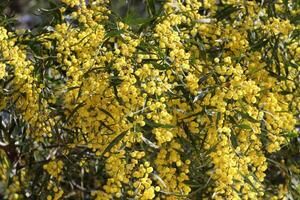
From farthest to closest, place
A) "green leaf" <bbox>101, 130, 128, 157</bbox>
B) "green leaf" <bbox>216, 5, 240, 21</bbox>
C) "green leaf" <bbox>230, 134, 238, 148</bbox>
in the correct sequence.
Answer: "green leaf" <bbox>216, 5, 240, 21</bbox>, "green leaf" <bbox>230, 134, 238, 148</bbox>, "green leaf" <bbox>101, 130, 128, 157</bbox>

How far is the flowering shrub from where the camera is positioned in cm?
219

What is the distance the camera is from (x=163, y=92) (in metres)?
2.21

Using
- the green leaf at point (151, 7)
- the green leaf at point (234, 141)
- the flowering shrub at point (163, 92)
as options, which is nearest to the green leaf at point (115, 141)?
the flowering shrub at point (163, 92)

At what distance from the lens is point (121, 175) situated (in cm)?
221

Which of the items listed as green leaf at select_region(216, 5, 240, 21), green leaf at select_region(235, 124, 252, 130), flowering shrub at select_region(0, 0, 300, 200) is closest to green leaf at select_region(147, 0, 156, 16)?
flowering shrub at select_region(0, 0, 300, 200)

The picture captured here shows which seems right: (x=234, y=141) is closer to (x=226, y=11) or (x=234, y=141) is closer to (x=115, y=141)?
(x=115, y=141)

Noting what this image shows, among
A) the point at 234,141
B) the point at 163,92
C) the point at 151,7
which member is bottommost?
the point at 234,141

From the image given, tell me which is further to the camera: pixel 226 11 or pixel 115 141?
pixel 226 11

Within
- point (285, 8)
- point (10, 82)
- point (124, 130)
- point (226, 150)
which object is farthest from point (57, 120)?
point (285, 8)

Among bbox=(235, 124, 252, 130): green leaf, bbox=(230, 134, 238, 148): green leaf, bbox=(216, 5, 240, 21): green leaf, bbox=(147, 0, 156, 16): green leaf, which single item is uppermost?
bbox=(147, 0, 156, 16): green leaf

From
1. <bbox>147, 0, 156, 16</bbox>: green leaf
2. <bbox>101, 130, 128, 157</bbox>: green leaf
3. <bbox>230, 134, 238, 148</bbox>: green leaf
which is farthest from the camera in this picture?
<bbox>147, 0, 156, 16</bbox>: green leaf

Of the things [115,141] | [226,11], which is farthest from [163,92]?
[226,11]

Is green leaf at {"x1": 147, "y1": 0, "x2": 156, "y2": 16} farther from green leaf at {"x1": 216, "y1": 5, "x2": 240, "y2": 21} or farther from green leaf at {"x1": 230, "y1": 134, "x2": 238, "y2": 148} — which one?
green leaf at {"x1": 230, "y1": 134, "x2": 238, "y2": 148}

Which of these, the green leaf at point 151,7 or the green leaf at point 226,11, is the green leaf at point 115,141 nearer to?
the green leaf at point 151,7
